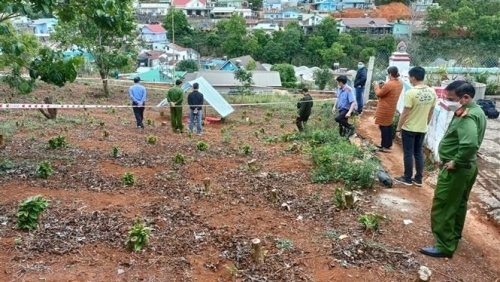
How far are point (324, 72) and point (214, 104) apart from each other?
1328cm

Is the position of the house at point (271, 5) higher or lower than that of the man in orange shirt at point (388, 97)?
higher

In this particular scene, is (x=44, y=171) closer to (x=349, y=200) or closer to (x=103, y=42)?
(x=349, y=200)

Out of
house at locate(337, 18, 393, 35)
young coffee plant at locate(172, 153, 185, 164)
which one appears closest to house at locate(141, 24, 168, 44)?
house at locate(337, 18, 393, 35)

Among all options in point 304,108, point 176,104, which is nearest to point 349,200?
point 304,108

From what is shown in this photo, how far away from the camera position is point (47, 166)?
5.75m

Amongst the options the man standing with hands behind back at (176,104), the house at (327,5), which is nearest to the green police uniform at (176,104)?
the man standing with hands behind back at (176,104)

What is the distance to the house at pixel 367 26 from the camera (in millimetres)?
56734

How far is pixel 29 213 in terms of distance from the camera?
13.4ft

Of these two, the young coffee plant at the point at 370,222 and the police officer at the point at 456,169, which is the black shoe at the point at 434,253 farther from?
the young coffee plant at the point at 370,222

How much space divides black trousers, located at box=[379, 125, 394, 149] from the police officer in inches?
135

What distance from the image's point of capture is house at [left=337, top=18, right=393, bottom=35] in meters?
56.7

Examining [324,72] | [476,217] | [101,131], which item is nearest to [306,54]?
[324,72]

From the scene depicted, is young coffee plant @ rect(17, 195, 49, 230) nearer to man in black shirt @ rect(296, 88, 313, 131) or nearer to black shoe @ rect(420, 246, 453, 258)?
black shoe @ rect(420, 246, 453, 258)

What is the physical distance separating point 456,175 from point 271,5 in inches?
3185
